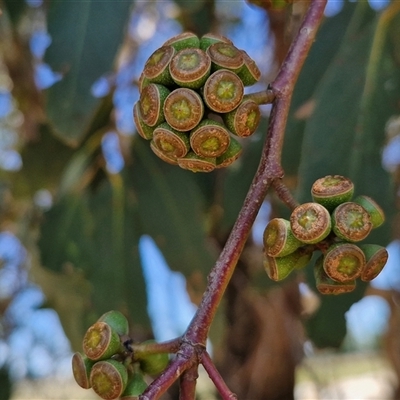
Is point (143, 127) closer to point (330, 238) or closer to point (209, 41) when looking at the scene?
point (209, 41)

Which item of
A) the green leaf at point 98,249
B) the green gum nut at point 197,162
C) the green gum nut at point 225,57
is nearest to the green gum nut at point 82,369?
the green gum nut at point 197,162

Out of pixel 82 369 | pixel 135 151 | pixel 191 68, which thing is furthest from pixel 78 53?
pixel 82 369

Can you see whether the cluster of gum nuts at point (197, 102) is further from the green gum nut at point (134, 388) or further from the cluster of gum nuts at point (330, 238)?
A: the green gum nut at point (134, 388)

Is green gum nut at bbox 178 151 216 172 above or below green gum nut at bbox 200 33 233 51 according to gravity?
below

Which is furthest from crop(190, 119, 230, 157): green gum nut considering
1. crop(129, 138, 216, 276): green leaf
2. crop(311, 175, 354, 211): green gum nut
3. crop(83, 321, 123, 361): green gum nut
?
crop(129, 138, 216, 276): green leaf

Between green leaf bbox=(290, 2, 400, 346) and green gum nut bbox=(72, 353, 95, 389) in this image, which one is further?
green leaf bbox=(290, 2, 400, 346)

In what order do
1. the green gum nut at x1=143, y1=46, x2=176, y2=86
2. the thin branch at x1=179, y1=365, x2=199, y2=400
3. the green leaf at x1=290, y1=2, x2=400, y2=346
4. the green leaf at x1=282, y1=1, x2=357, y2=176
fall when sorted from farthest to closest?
1. the green leaf at x1=282, y1=1, x2=357, y2=176
2. the green leaf at x1=290, y1=2, x2=400, y2=346
3. the green gum nut at x1=143, y1=46, x2=176, y2=86
4. the thin branch at x1=179, y1=365, x2=199, y2=400

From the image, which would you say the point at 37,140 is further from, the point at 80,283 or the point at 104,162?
the point at 80,283

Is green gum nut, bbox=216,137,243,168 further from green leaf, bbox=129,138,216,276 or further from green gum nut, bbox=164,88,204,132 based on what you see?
green leaf, bbox=129,138,216,276
